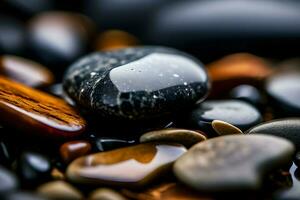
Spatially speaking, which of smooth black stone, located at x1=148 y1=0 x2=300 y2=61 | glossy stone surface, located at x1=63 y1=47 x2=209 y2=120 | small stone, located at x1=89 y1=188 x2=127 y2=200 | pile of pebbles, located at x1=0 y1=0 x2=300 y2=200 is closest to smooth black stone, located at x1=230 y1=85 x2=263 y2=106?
pile of pebbles, located at x1=0 y1=0 x2=300 y2=200

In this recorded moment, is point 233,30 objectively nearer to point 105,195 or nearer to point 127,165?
point 127,165

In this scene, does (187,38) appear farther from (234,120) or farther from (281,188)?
(281,188)

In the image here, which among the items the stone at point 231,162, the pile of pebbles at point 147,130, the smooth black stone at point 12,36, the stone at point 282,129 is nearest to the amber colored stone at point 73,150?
the pile of pebbles at point 147,130

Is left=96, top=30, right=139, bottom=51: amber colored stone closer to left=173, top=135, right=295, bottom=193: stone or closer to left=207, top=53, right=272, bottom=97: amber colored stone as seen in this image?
left=207, top=53, right=272, bottom=97: amber colored stone

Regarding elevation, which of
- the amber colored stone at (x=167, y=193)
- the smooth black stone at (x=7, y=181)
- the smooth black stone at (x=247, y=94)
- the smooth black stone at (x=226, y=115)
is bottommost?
the amber colored stone at (x=167, y=193)

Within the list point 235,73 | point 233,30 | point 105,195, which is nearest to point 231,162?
point 105,195

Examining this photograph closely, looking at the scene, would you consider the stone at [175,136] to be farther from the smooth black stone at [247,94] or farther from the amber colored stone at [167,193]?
the smooth black stone at [247,94]
